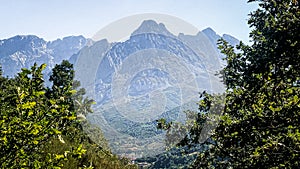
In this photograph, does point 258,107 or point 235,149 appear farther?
point 235,149

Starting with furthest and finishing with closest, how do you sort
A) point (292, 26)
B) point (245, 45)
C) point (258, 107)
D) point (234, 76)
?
point (245, 45), point (234, 76), point (292, 26), point (258, 107)

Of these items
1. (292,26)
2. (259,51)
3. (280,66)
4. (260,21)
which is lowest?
(280,66)

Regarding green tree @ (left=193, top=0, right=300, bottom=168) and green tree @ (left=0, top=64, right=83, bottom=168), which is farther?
green tree @ (left=193, top=0, right=300, bottom=168)

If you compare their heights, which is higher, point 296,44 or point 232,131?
point 296,44

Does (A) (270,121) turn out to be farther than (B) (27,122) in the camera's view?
Yes

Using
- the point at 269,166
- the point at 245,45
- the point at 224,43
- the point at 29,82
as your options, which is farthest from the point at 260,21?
the point at 29,82

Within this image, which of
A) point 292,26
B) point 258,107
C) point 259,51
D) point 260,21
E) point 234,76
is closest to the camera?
point 258,107

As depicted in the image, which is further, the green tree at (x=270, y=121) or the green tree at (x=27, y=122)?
the green tree at (x=270, y=121)

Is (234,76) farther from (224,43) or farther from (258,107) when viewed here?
(258,107)

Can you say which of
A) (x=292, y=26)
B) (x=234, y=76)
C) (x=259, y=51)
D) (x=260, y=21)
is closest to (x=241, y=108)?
(x=292, y=26)
